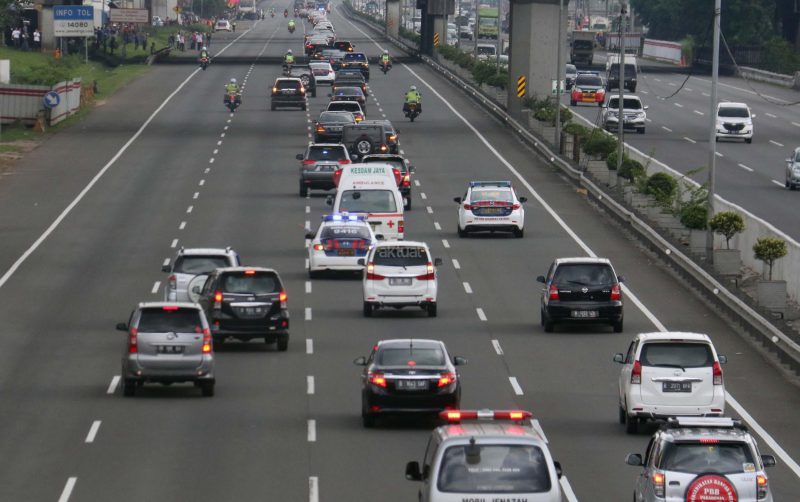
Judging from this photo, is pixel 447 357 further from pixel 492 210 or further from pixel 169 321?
pixel 492 210

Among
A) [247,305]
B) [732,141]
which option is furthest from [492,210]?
[732,141]

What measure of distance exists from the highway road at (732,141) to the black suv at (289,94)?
14.4 metres

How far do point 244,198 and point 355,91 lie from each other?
3317 cm

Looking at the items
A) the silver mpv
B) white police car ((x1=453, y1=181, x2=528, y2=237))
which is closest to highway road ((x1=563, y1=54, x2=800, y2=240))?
white police car ((x1=453, y1=181, x2=528, y2=237))

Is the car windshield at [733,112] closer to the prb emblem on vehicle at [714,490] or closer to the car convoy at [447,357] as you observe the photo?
the car convoy at [447,357]

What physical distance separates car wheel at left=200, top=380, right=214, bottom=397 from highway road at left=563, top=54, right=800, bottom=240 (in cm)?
2541

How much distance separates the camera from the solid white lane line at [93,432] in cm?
2648

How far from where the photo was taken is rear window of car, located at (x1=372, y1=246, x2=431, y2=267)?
3925 cm

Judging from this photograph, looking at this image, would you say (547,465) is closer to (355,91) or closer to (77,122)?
(77,122)

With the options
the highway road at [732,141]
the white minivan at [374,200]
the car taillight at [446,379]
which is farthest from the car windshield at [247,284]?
the highway road at [732,141]

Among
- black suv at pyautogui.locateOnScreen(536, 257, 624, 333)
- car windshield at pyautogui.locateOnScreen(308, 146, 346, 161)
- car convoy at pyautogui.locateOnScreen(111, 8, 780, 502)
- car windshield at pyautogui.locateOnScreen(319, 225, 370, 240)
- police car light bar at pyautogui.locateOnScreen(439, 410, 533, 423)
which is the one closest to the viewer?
car convoy at pyautogui.locateOnScreen(111, 8, 780, 502)

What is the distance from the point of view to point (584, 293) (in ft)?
121

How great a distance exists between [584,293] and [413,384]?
432 inches

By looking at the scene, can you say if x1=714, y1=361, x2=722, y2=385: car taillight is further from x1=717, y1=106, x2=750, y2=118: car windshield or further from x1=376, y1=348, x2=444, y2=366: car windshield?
x1=717, y1=106, x2=750, y2=118: car windshield
